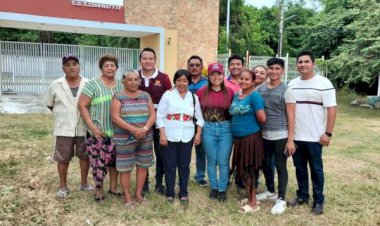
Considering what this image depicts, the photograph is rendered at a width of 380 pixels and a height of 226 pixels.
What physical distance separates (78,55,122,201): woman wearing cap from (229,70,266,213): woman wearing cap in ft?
4.41

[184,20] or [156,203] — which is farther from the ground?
[184,20]

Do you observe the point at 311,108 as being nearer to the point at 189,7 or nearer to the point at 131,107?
the point at 131,107

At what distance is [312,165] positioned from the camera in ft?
13.6

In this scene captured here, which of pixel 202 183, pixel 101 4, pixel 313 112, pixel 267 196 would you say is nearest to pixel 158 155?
pixel 202 183

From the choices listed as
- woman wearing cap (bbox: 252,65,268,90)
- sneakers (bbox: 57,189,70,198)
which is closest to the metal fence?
sneakers (bbox: 57,189,70,198)

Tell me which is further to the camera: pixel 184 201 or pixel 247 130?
pixel 184 201

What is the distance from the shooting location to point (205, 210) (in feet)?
13.8

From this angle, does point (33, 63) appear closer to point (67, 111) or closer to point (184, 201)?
point (67, 111)

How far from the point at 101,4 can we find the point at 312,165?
13.1 m

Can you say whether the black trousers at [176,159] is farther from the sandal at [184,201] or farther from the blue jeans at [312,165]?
A: the blue jeans at [312,165]

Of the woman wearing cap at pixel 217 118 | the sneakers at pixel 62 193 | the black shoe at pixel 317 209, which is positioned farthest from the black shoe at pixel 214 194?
the sneakers at pixel 62 193

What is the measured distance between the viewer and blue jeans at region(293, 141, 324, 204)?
4.09m

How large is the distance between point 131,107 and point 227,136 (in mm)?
1118

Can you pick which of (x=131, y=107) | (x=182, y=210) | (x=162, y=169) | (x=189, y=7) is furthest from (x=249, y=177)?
(x=189, y=7)
